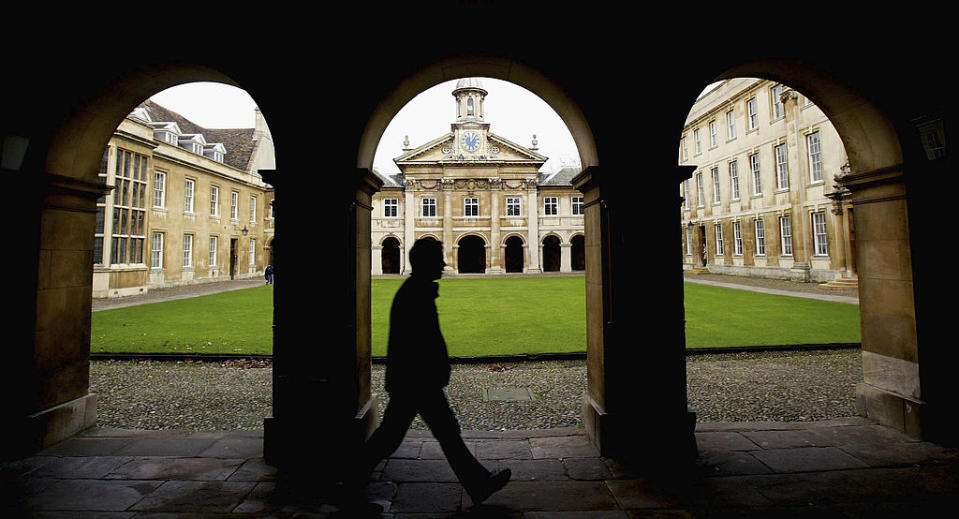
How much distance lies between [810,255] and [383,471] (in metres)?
23.6

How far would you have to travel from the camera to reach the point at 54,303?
379 cm

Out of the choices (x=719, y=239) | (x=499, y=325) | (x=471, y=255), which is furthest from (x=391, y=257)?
(x=499, y=325)

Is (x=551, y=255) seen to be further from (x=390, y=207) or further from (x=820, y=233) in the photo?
(x=820, y=233)

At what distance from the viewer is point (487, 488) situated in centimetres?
258

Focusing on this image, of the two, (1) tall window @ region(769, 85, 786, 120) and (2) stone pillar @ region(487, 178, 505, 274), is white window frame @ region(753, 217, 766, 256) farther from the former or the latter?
(2) stone pillar @ region(487, 178, 505, 274)

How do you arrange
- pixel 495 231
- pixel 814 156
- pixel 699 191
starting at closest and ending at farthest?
1. pixel 814 156
2. pixel 699 191
3. pixel 495 231

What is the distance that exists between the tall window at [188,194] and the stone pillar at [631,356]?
86.5 ft

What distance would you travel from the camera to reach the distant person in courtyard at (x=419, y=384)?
2.55 meters

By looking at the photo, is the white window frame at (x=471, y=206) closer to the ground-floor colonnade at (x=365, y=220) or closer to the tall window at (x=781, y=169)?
the tall window at (x=781, y=169)

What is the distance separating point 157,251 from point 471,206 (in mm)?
21161

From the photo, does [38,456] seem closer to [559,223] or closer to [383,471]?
[383,471]

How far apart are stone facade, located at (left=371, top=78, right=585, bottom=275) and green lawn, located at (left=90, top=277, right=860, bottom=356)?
20678 millimetres

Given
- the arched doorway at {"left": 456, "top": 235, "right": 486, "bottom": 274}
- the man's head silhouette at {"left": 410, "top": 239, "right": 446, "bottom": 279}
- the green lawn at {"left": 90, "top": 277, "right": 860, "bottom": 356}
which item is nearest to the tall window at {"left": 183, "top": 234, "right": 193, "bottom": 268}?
the green lawn at {"left": 90, "top": 277, "right": 860, "bottom": 356}

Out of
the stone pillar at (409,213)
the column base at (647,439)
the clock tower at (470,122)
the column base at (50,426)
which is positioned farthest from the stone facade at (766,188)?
the column base at (50,426)
